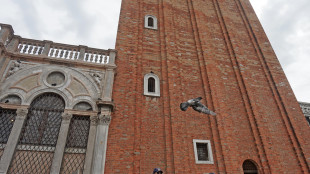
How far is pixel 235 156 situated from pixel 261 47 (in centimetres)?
799

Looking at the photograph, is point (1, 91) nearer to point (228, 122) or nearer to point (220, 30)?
point (228, 122)

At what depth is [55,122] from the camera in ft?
22.8

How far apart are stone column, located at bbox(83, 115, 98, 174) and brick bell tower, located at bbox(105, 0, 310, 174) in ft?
1.90

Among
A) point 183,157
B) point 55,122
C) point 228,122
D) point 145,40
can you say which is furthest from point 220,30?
point 55,122

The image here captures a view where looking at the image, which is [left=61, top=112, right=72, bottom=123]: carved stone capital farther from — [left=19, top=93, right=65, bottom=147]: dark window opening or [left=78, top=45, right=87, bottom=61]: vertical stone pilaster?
[left=78, top=45, right=87, bottom=61]: vertical stone pilaster

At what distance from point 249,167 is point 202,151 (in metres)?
2.27

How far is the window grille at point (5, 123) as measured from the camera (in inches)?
249

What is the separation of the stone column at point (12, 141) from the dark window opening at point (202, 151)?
664 centimetres

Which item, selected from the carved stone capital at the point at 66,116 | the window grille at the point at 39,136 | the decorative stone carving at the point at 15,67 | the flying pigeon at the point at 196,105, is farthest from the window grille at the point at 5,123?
the flying pigeon at the point at 196,105

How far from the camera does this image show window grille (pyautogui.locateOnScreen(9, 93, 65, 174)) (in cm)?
611

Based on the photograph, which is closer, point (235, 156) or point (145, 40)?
point (235, 156)

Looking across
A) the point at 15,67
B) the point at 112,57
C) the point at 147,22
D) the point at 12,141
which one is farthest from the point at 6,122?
the point at 147,22

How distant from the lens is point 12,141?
20.3ft

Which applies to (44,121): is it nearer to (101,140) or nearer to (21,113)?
→ (21,113)
